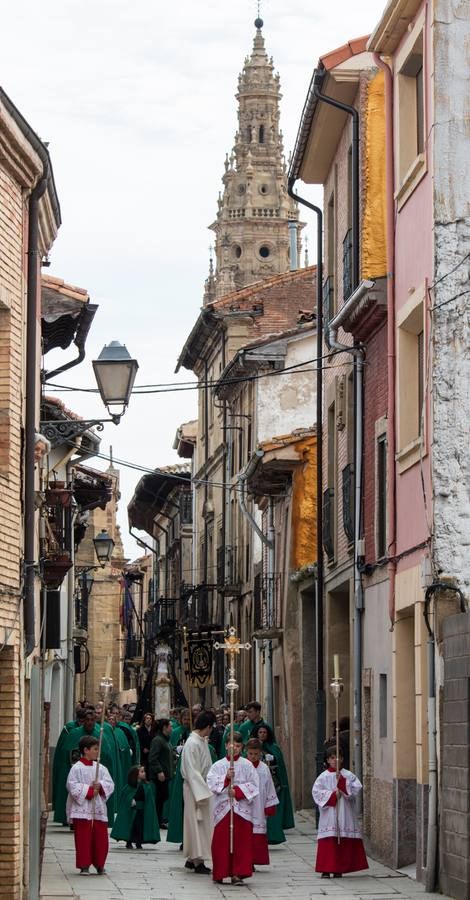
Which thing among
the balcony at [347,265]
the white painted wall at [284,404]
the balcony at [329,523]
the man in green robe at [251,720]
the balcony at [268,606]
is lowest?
the man in green robe at [251,720]

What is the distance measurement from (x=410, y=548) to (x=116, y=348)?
12.5 feet

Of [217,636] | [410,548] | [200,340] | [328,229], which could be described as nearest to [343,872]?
[410,548]

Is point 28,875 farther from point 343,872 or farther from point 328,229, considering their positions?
point 328,229

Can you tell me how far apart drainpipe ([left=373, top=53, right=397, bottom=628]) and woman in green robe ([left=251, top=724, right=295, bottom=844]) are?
354 centimetres

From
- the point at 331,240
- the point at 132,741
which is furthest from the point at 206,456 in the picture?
the point at 132,741

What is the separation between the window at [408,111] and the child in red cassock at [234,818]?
6.37 metres

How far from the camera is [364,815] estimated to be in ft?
78.6

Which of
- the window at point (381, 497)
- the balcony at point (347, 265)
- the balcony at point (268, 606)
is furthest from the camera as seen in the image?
the balcony at point (268, 606)

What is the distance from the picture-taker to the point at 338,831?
65.9ft

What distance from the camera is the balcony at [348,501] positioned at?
2528 cm

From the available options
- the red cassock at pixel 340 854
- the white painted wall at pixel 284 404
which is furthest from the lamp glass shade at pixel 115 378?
the white painted wall at pixel 284 404

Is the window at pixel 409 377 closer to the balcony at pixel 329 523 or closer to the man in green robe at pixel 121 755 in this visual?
the balcony at pixel 329 523

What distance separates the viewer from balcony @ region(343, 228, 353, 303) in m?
25.4

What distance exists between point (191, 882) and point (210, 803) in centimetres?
196
